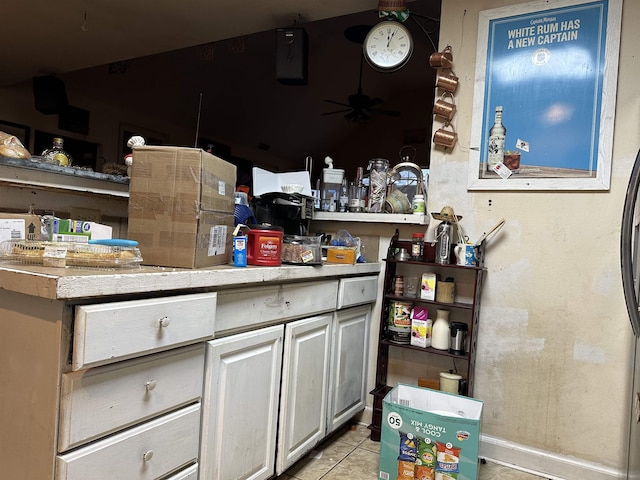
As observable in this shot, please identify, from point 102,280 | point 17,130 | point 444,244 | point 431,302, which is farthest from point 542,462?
point 17,130

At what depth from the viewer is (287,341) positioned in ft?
5.28

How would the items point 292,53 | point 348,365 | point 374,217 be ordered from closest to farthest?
point 348,365 < point 374,217 < point 292,53

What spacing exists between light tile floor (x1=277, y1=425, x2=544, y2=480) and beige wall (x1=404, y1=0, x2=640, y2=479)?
6.1 inches

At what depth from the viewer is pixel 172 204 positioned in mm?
1277

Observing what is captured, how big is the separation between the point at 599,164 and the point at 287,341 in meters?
1.53

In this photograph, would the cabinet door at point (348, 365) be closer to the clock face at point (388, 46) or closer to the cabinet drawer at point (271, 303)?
the cabinet drawer at point (271, 303)

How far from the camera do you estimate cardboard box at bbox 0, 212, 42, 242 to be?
125 cm

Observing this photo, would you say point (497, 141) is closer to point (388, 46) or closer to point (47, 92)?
point (388, 46)

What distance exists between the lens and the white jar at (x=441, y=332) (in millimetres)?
2045

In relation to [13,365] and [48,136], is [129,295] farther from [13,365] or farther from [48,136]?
[48,136]

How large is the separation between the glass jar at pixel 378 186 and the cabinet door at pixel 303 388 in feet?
2.35

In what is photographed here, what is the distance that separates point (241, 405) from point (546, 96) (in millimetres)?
1855

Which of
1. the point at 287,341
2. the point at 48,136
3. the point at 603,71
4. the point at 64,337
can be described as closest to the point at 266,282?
the point at 287,341

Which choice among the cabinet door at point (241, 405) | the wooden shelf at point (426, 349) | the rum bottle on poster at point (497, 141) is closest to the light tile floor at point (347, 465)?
the cabinet door at point (241, 405)
